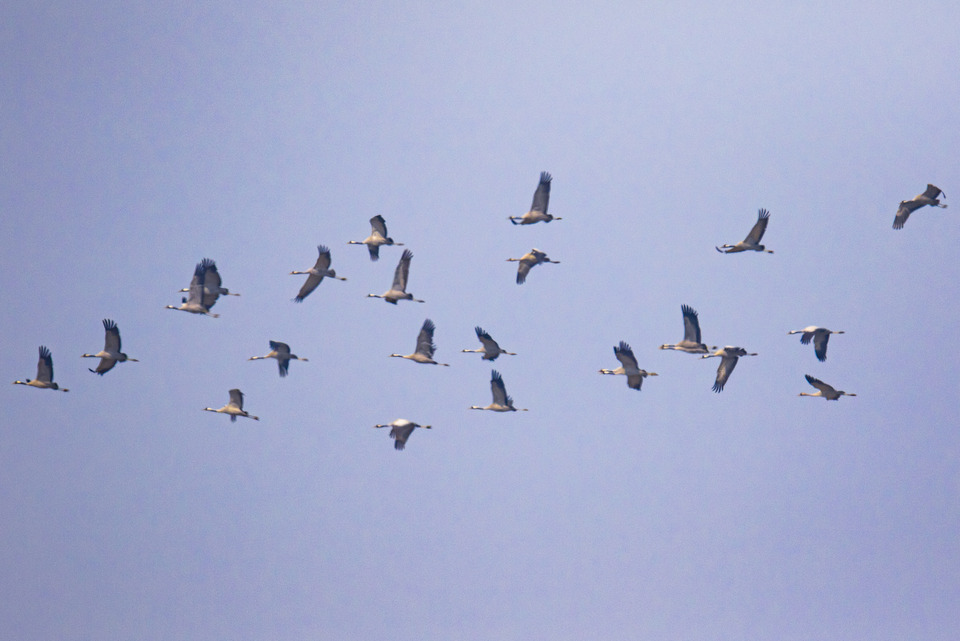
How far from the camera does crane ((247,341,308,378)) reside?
44750 millimetres

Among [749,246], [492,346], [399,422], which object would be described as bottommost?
[399,422]

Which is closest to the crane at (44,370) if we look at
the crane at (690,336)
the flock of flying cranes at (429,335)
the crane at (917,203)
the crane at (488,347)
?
the flock of flying cranes at (429,335)

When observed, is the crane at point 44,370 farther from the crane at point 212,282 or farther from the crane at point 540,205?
the crane at point 540,205

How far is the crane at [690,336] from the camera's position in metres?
41.7

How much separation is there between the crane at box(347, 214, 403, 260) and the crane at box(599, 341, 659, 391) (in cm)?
974

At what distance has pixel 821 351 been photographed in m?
44.3

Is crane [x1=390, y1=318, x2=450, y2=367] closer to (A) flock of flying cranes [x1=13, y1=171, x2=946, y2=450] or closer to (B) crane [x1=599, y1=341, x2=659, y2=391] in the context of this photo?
(A) flock of flying cranes [x1=13, y1=171, x2=946, y2=450]

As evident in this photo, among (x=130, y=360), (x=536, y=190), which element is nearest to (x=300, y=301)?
(x=130, y=360)

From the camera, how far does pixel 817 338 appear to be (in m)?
44.1

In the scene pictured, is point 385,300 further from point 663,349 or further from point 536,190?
point 663,349

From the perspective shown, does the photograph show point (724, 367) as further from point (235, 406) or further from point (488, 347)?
point (235, 406)

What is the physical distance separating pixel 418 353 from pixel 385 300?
2.57 m

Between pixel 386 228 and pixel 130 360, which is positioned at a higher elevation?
pixel 386 228

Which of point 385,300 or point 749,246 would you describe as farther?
point 385,300
